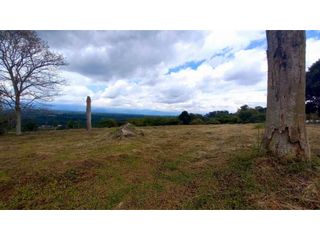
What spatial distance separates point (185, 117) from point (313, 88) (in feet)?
35.2

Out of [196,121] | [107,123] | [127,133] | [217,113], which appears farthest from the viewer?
[217,113]

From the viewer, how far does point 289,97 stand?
3582 millimetres

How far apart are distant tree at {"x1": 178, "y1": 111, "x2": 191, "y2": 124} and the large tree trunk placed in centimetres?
1210

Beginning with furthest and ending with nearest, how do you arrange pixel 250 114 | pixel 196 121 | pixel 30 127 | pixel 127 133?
pixel 250 114 < pixel 196 121 < pixel 30 127 < pixel 127 133

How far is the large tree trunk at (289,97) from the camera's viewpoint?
139 inches

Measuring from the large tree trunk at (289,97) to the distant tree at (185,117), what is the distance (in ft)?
39.7

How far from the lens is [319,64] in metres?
17.2

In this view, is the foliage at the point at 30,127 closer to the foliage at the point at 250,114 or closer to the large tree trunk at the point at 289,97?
the foliage at the point at 250,114

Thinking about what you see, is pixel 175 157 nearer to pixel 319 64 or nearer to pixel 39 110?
pixel 39 110

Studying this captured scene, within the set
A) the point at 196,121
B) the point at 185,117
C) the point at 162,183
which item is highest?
the point at 185,117

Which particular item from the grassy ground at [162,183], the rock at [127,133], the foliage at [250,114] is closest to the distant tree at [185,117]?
the foliage at [250,114]

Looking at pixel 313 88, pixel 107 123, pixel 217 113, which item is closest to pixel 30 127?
pixel 107 123

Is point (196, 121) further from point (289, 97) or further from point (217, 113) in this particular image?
point (289, 97)

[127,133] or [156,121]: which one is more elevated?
[156,121]
